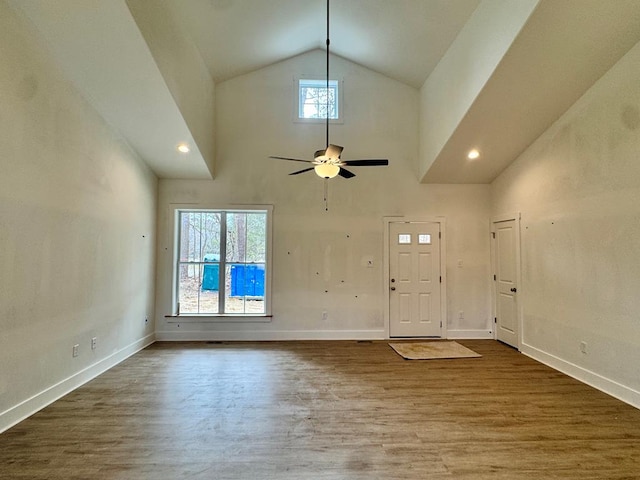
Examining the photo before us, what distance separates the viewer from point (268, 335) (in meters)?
5.43

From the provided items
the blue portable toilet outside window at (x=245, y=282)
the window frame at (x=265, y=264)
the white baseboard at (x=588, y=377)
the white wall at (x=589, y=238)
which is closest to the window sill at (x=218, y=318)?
the window frame at (x=265, y=264)

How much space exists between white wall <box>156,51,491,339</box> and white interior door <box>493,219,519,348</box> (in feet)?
0.70

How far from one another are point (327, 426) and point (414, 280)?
11.2 ft

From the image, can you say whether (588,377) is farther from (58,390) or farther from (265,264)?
(58,390)

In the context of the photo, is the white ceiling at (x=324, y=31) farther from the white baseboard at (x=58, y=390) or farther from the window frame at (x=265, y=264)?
the white baseboard at (x=58, y=390)

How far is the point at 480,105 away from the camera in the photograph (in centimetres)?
397

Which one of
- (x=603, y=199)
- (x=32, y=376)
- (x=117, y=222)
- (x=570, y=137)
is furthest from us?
(x=117, y=222)

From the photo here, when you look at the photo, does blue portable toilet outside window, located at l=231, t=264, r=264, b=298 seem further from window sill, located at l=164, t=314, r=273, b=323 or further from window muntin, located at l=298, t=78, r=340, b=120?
window muntin, located at l=298, t=78, r=340, b=120

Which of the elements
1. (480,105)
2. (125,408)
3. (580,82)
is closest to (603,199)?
(580,82)

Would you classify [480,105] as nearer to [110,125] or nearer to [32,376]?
[110,125]

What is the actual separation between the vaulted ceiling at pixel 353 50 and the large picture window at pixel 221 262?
2.86 ft

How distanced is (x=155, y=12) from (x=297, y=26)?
2.16m

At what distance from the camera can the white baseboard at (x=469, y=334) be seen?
5.57m

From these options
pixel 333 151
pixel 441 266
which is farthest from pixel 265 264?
pixel 441 266
